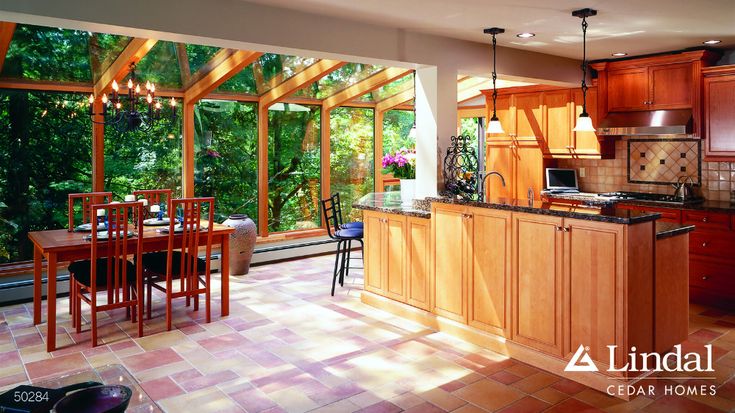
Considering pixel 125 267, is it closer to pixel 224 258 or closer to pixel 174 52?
pixel 224 258

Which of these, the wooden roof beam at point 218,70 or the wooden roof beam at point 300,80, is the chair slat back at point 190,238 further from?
the wooden roof beam at point 300,80

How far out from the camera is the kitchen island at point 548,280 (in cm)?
329

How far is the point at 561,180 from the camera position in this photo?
22.4 feet

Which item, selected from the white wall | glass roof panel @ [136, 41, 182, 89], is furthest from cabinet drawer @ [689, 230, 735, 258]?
glass roof panel @ [136, 41, 182, 89]

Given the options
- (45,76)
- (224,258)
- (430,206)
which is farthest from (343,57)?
(45,76)

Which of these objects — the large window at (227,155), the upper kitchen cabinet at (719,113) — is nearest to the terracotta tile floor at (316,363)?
the upper kitchen cabinet at (719,113)

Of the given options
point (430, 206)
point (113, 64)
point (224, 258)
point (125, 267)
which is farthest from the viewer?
point (113, 64)

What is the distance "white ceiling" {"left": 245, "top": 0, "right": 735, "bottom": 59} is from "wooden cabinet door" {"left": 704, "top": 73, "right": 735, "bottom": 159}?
0.38m

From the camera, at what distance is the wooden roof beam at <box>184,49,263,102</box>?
536cm

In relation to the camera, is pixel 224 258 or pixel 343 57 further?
pixel 224 258

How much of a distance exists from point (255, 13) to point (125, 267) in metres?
2.13

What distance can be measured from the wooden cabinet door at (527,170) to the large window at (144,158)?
4.06 meters

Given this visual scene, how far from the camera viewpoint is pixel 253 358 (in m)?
3.91

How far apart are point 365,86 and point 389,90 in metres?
0.89
